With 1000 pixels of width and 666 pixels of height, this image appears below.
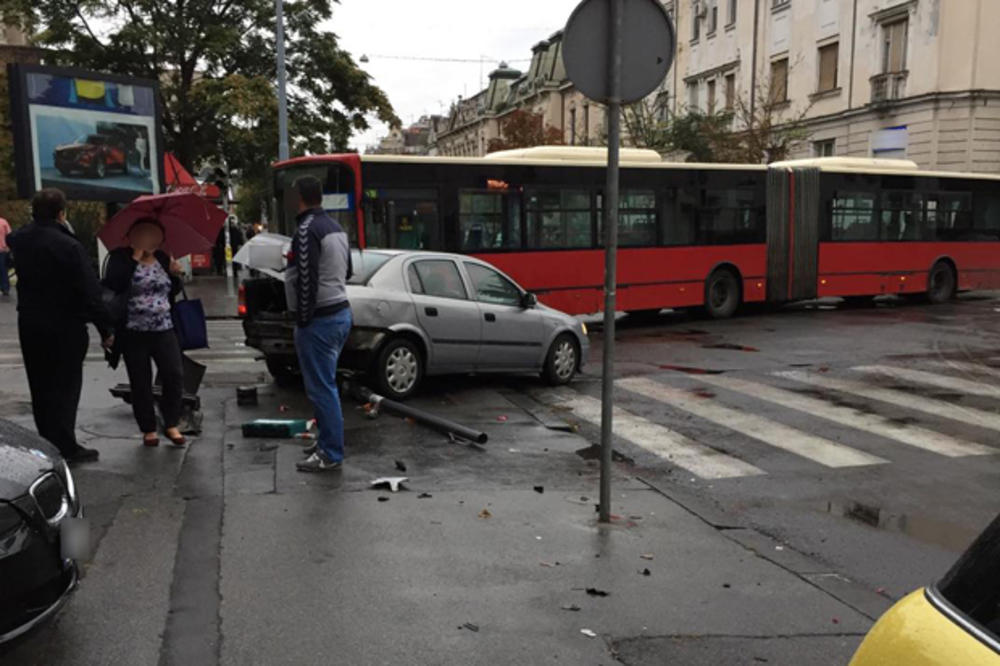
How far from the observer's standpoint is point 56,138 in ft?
41.5

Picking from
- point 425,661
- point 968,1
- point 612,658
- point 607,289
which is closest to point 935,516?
point 607,289

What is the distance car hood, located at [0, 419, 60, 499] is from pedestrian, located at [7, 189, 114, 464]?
209 centimetres

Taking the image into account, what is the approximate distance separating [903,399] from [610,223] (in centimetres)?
608

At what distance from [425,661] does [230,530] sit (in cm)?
190

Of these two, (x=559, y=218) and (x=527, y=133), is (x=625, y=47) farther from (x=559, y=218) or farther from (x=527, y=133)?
(x=527, y=133)

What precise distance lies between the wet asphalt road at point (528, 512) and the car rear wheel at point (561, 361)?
0.22m

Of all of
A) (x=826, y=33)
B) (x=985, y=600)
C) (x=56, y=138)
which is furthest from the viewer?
(x=826, y=33)

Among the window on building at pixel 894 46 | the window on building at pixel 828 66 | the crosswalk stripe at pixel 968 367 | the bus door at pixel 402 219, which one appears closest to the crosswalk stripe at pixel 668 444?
the crosswalk stripe at pixel 968 367

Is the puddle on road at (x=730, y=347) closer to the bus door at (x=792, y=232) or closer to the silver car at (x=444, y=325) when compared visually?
the silver car at (x=444, y=325)

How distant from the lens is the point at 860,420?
8781 mm

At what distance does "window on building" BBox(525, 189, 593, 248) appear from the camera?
15.9 metres

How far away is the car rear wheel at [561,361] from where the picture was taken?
10.5m

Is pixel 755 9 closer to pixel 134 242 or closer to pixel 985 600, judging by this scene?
Result: pixel 134 242

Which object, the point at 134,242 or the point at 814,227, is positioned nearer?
the point at 134,242
